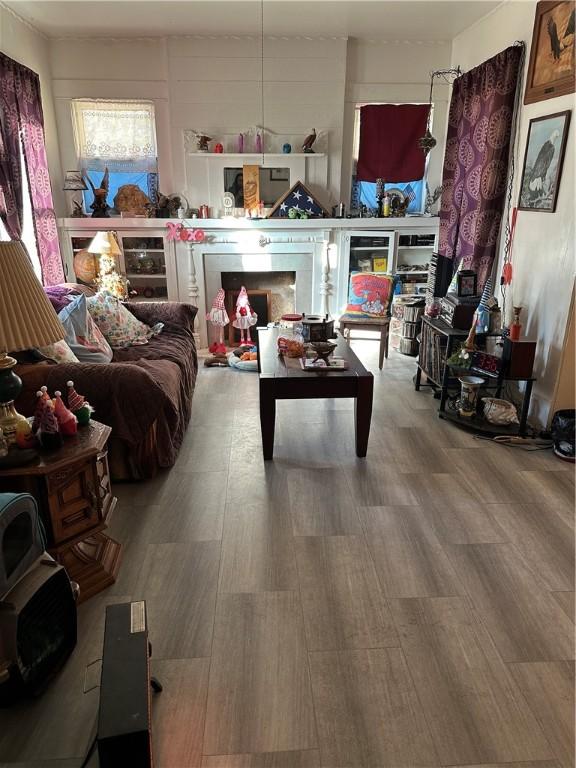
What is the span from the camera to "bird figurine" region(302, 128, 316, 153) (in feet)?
15.5

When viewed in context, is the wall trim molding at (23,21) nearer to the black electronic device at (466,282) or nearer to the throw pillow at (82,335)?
the throw pillow at (82,335)

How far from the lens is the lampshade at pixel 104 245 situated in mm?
4672

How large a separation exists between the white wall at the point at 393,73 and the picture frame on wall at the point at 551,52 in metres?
1.56

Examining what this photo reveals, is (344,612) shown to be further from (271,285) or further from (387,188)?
(387,188)

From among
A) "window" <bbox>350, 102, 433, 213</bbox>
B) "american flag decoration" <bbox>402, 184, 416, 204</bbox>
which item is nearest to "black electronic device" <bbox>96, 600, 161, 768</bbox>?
"window" <bbox>350, 102, 433, 213</bbox>

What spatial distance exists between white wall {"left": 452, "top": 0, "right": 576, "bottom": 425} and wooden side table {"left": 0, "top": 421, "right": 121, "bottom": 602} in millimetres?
2736

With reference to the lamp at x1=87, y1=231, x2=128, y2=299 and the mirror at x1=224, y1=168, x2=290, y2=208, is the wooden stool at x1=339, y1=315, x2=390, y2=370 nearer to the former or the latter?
the mirror at x1=224, y1=168, x2=290, y2=208

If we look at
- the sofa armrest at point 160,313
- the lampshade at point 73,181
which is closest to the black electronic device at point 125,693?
the sofa armrest at point 160,313

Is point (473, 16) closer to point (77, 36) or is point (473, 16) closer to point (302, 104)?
point (302, 104)

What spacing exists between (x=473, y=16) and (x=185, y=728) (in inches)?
198

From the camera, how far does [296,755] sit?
1.40 m

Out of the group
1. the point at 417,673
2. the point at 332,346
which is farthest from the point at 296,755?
the point at 332,346

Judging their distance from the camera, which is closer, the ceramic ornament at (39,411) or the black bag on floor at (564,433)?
the ceramic ornament at (39,411)

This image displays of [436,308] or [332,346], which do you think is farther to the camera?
[436,308]
